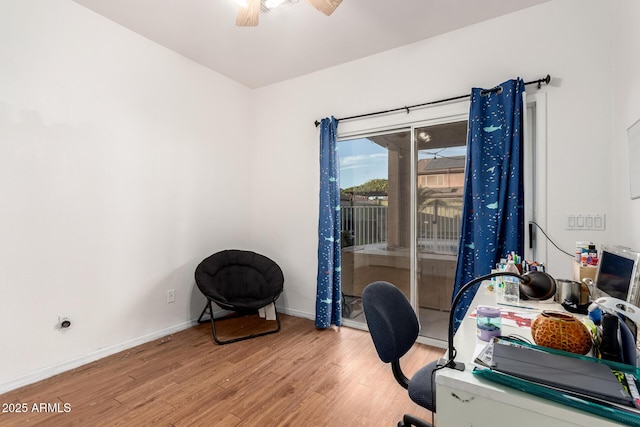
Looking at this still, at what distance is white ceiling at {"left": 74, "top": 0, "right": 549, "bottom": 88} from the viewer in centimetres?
238

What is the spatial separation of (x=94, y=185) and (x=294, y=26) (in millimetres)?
2150

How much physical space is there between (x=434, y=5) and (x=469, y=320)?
2316 mm

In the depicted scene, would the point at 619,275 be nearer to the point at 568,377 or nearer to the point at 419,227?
the point at 568,377

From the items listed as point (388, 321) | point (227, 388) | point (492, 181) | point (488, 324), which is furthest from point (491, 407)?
point (492, 181)

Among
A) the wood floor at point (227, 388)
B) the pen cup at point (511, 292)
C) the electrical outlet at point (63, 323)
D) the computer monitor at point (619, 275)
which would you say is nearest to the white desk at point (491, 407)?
the computer monitor at point (619, 275)

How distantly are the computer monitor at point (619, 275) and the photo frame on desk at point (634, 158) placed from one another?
0.42 metres

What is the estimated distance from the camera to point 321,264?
3.27 m

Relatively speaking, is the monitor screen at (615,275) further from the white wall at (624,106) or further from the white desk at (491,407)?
the white desk at (491,407)

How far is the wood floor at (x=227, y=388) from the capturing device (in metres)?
1.83

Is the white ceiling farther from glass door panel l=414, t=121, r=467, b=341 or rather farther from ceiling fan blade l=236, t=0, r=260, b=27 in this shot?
glass door panel l=414, t=121, r=467, b=341

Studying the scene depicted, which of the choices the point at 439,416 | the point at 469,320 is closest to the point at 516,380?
the point at 439,416

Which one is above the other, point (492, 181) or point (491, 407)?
point (492, 181)

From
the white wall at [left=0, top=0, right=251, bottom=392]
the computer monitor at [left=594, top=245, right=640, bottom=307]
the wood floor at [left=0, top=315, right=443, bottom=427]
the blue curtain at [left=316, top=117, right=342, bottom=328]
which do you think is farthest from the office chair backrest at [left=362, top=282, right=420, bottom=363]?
the white wall at [left=0, top=0, right=251, bottom=392]

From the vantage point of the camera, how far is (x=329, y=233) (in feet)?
10.7
